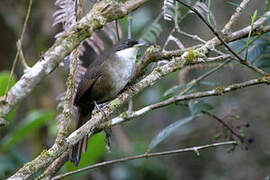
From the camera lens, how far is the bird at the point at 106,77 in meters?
3.67

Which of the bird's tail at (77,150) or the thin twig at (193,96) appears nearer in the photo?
the thin twig at (193,96)

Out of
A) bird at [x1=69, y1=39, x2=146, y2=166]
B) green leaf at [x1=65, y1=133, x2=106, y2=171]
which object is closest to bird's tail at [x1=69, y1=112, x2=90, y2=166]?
bird at [x1=69, y1=39, x2=146, y2=166]

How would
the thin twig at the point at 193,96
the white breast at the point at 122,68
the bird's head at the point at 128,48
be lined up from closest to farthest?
1. the thin twig at the point at 193,96
2. the white breast at the point at 122,68
3. the bird's head at the point at 128,48

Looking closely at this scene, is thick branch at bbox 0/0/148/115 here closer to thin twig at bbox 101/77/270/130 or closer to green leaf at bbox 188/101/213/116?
thin twig at bbox 101/77/270/130

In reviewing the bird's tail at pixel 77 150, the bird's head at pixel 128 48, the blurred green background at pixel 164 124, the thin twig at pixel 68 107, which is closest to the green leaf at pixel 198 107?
the bird's head at pixel 128 48

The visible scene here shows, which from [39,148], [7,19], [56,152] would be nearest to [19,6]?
[7,19]

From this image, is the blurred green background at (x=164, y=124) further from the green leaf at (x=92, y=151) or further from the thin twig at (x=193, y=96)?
the thin twig at (x=193, y=96)

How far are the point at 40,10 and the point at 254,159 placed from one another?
3988 mm

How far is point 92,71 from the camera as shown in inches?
152

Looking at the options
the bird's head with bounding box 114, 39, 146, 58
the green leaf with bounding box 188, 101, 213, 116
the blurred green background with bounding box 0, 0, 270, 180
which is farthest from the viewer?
the blurred green background with bounding box 0, 0, 270, 180

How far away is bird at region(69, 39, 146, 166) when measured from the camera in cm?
367

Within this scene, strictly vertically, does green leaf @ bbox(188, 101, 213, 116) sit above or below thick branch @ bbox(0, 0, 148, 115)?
below

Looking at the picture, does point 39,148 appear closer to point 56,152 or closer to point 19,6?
point 19,6

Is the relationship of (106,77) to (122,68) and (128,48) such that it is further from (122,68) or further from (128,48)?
(128,48)
